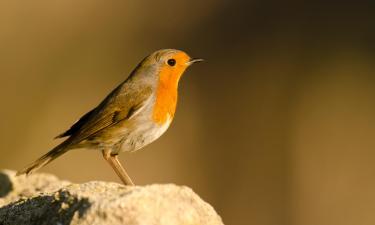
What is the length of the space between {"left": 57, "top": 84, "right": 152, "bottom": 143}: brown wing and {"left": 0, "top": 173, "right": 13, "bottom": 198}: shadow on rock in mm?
515

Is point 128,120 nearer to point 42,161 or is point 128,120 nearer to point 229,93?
point 42,161

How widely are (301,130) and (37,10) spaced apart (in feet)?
13.8

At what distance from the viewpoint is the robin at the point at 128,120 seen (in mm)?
5637

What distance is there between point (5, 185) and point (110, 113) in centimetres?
91

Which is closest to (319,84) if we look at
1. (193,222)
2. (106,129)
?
(106,129)

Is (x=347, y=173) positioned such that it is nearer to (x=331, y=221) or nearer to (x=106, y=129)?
(x=331, y=221)

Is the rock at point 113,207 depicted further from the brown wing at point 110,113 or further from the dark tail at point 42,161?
the brown wing at point 110,113

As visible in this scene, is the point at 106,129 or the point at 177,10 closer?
the point at 106,129

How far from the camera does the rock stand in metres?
3.74

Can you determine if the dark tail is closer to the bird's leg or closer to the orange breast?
the bird's leg

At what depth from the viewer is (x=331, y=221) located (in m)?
10.0

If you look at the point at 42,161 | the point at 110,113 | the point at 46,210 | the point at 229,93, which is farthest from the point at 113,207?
the point at 229,93

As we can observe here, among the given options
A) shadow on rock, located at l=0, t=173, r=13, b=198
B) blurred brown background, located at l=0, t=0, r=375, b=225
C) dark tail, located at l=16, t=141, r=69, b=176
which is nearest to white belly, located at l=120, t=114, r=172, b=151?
dark tail, located at l=16, t=141, r=69, b=176

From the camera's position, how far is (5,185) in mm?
5836
